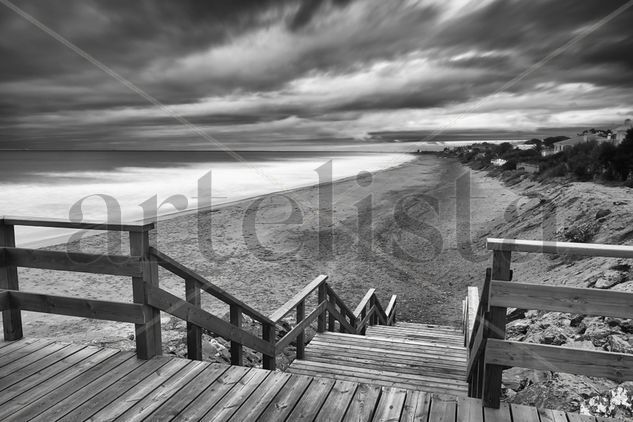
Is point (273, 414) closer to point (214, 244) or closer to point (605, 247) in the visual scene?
point (605, 247)

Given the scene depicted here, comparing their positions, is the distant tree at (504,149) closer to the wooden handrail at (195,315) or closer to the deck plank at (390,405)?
the wooden handrail at (195,315)

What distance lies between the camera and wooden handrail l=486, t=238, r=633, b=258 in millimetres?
2377

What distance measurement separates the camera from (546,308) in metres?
2.50

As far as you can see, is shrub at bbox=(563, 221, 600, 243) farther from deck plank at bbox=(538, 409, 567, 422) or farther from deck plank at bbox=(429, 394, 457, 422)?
deck plank at bbox=(429, 394, 457, 422)

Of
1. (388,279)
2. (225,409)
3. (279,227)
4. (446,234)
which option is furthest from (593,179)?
(225,409)

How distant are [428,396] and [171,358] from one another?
6.98 feet

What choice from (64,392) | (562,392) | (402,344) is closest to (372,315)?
(402,344)

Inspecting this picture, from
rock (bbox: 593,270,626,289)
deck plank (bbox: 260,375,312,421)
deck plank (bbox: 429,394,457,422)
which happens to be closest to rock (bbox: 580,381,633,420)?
deck plank (bbox: 429,394,457,422)

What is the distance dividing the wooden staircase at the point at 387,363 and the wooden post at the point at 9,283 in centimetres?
277

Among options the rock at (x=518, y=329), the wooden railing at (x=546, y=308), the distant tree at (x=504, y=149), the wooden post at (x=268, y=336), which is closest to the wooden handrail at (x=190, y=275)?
the wooden post at (x=268, y=336)

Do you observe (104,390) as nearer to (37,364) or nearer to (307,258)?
(37,364)

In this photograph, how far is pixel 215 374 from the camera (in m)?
3.26

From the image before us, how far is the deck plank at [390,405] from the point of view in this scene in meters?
2.68

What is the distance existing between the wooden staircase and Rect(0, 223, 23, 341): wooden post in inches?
Result: 109
